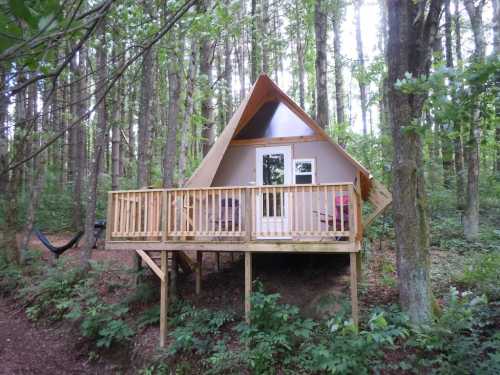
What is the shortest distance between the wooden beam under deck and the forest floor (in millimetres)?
1173

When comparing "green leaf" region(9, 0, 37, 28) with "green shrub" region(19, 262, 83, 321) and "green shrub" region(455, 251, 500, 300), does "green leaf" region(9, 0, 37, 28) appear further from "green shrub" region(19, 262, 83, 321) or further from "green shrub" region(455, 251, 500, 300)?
"green shrub" region(19, 262, 83, 321)

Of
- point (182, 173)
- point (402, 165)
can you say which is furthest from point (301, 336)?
point (182, 173)

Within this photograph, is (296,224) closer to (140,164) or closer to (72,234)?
(140,164)

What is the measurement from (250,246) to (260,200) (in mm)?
853

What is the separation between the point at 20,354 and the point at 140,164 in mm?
4815

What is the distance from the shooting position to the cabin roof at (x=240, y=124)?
8898mm

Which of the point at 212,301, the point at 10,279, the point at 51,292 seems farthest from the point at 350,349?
the point at 10,279

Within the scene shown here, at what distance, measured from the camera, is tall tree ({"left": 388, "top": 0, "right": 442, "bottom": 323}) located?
6.36 metres

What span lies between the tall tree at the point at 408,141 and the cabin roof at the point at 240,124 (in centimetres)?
199

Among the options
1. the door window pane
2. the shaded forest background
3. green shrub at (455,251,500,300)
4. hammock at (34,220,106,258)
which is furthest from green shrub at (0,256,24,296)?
green shrub at (455,251,500,300)

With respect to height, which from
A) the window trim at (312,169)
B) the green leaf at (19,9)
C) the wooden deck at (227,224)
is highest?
the window trim at (312,169)

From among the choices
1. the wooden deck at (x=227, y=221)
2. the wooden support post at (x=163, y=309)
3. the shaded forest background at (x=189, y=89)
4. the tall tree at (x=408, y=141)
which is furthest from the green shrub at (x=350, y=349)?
the wooden support post at (x=163, y=309)

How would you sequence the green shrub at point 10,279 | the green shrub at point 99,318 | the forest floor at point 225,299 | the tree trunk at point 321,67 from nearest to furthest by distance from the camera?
1. the forest floor at point 225,299
2. the green shrub at point 99,318
3. the green shrub at point 10,279
4. the tree trunk at point 321,67

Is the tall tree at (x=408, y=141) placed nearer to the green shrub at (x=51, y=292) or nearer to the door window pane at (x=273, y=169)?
the door window pane at (x=273, y=169)
